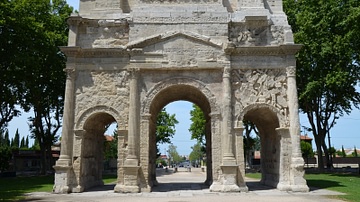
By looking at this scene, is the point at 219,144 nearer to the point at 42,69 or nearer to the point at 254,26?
the point at 254,26

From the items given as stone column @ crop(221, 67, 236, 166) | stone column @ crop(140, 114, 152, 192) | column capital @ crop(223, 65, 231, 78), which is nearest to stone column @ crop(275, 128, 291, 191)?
stone column @ crop(221, 67, 236, 166)

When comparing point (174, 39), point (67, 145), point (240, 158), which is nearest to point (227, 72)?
point (174, 39)

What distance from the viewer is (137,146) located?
1678 cm

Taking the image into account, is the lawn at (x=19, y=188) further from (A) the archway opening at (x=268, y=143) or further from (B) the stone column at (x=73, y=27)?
(A) the archway opening at (x=268, y=143)

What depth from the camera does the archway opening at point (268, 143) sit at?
1792cm

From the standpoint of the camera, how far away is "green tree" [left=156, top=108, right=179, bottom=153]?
4684cm

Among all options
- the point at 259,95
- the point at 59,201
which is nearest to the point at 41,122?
the point at 59,201

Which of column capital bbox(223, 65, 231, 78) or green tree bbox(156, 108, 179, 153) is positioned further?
green tree bbox(156, 108, 179, 153)

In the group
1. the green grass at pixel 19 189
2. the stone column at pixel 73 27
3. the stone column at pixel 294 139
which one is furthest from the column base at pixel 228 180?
the stone column at pixel 73 27

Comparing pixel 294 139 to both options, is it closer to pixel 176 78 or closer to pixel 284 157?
pixel 284 157

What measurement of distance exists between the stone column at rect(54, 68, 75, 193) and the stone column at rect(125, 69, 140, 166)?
3033mm

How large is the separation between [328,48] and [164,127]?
28192 mm

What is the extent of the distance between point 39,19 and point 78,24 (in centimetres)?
1043

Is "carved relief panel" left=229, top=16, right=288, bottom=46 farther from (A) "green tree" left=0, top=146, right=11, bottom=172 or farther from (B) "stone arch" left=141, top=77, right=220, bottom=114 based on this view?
(A) "green tree" left=0, top=146, right=11, bottom=172
